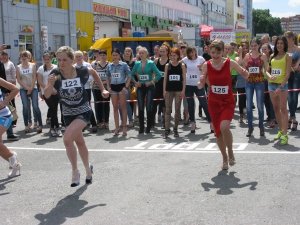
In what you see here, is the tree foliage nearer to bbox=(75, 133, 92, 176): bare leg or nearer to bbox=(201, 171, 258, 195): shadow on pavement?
bbox=(201, 171, 258, 195): shadow on pavement

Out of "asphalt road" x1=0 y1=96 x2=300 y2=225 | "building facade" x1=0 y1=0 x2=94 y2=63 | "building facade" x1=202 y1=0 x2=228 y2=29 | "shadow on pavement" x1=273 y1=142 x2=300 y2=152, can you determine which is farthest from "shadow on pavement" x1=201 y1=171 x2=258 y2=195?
"building facade" x1=202 y1=0 x2=228 y2=29

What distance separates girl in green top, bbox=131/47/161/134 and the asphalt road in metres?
1.33

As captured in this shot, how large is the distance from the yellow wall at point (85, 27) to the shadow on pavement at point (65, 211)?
38268 millimetres

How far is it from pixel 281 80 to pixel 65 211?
5046 millimetres

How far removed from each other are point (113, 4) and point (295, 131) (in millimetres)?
44354

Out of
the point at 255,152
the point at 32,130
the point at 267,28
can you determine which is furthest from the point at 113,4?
the point at 267,28

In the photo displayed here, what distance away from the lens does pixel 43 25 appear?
37.9 meters

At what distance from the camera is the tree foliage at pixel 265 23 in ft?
488

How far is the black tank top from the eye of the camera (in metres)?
9.90

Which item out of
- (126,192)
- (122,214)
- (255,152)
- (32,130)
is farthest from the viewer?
(32,130)

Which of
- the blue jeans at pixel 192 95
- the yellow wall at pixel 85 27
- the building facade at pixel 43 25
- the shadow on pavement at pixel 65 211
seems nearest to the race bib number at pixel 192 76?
the blue jeans at pixel 192 95

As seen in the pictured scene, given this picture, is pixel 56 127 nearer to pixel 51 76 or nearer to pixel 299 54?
pixel 51 76

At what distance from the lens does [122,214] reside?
518 centimetres

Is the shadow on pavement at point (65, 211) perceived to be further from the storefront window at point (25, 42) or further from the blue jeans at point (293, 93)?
the storefront window at point (25, 42)
